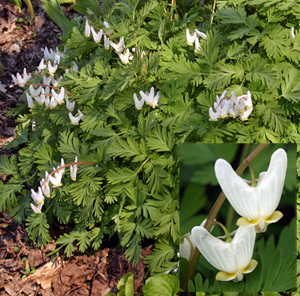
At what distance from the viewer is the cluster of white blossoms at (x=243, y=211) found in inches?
71.4

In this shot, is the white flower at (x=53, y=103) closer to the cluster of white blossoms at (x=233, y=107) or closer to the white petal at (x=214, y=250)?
the cluster of white blossoms at (x=233, y=107)

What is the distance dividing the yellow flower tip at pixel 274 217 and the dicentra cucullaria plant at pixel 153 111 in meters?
0.55

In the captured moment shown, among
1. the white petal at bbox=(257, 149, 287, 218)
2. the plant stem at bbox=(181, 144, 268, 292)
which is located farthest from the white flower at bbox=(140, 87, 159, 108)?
the white petal at bbox=(257, 149, 287, 218)

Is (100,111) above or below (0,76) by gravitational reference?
above

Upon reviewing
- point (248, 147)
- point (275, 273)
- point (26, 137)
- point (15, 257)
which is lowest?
point (15, 257)

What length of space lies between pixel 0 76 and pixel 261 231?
4530 mm

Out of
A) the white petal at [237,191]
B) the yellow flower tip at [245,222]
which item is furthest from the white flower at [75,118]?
the yellow flower tip at [245,222]

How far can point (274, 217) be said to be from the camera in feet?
6.21

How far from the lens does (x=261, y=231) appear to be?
1.88 meters

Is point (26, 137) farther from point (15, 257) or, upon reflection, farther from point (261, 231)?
point (261, 231)

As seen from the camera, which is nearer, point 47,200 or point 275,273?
point 275,273

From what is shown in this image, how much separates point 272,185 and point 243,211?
7.3 inches

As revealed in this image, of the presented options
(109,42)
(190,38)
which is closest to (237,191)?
(190,38)

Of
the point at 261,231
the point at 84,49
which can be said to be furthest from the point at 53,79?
the point at 261,231
